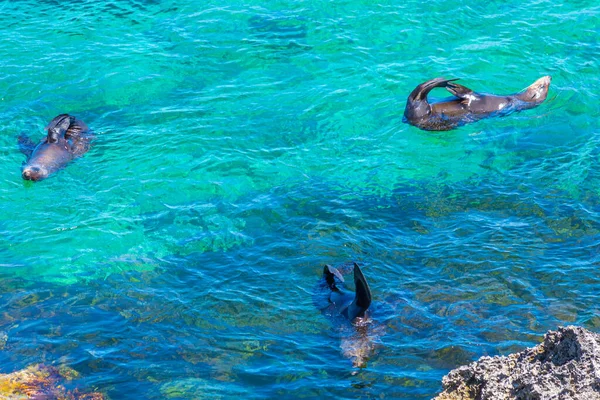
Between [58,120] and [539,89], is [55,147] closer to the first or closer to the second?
[58,120]

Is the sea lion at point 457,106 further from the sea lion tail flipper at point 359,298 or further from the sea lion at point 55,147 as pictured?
the sea lion at point 55,147

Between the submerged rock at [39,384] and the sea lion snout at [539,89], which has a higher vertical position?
the sea lion snout at [539,89]

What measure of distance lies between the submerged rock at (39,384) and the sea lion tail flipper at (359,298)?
304 centimetres

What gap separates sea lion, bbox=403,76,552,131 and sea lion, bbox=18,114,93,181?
5.98 metres

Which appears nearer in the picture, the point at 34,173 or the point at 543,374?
the point at 543,374

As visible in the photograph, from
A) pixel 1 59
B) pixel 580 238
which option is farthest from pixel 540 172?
pixel 1 59

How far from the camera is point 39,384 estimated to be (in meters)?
8.03

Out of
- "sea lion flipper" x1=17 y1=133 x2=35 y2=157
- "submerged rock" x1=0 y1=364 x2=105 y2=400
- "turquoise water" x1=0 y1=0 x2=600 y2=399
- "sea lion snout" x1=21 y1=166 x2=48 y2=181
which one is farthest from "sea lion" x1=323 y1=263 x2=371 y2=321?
"sea lion flipper" x1=17 y1=133 x2=35 y2=157

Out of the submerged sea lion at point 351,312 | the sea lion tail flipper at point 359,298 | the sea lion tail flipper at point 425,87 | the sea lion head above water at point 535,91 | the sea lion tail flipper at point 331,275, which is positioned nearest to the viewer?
the sea lion tail flipper at point 359,298

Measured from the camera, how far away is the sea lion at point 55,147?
12.4 meters

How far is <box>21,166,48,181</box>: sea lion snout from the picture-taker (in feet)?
40.3

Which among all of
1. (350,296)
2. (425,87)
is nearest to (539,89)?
(425,87)

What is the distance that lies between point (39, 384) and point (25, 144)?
6416mm

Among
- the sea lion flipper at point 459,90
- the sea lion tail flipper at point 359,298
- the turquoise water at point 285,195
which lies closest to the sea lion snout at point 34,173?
the turquoise water at point 285,195
